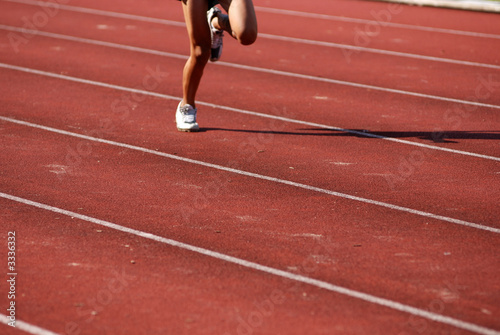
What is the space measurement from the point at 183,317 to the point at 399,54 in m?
8.68

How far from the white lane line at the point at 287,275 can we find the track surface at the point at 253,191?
0.6 inches

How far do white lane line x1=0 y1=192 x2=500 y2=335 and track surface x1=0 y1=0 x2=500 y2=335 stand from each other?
0.02 m

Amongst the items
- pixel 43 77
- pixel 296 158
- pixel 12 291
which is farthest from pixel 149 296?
pixel 43 77

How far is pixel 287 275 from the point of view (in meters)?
4.66

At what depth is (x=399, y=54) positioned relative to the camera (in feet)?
39.4

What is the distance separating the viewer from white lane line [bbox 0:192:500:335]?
4.08 meters

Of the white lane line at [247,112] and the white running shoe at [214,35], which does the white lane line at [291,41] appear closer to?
the white lane line at [247,112]

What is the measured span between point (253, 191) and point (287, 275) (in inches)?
62.6

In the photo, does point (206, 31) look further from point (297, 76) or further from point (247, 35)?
point (297, 76)

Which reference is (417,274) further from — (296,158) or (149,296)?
(296,158)

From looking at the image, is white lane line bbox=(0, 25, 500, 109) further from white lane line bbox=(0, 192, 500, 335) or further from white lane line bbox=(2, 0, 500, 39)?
white lane line bbox=(0, 192, 500, 335)

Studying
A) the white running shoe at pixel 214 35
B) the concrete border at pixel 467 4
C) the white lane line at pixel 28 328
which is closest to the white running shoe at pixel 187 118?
the white running shoe at pixel 214 35

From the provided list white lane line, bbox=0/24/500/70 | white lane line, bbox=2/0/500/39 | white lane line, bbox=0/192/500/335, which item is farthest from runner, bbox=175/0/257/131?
white lane line, bbox=2/0/500/39

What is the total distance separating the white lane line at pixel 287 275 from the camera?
13.4 ft
